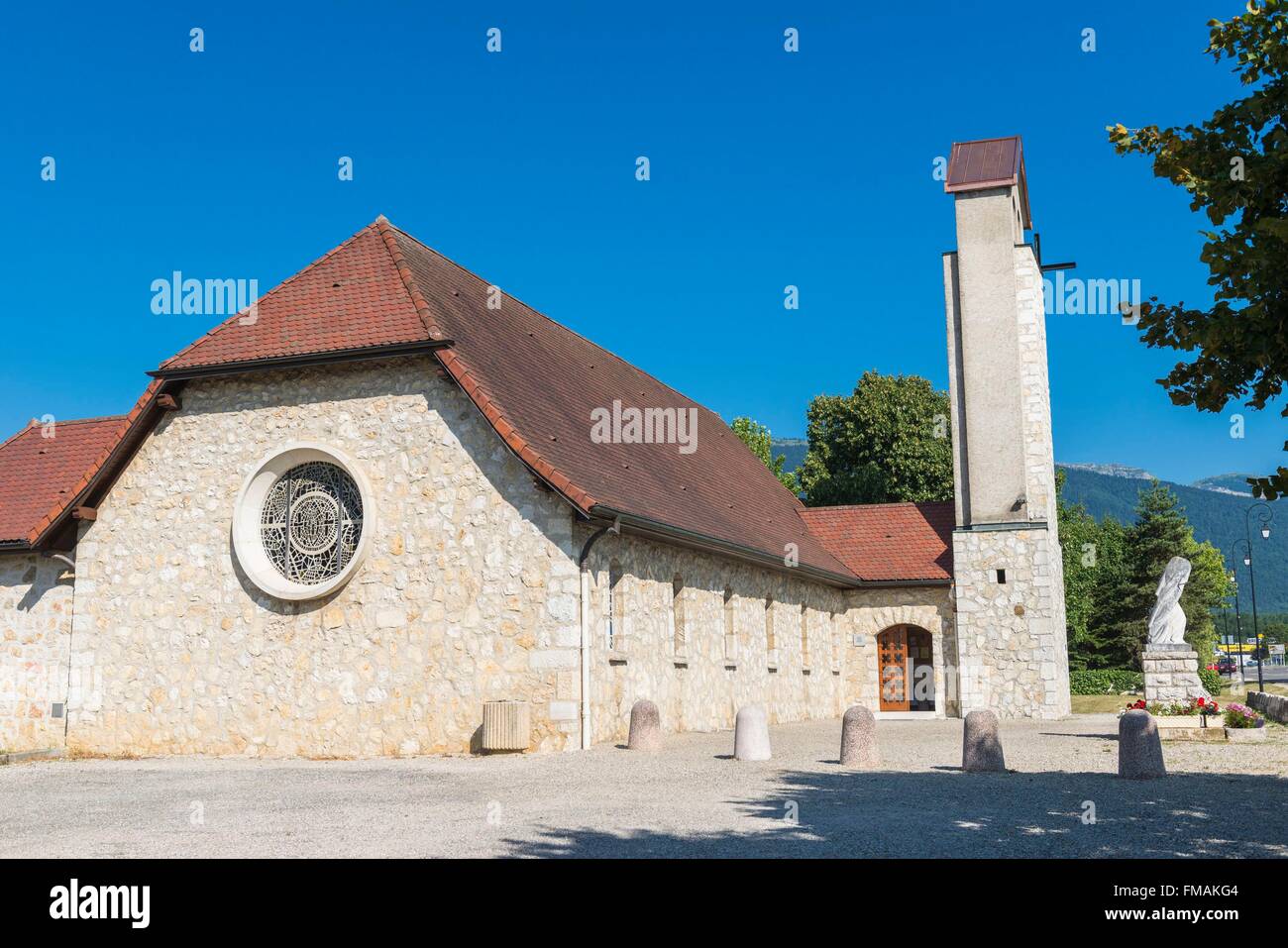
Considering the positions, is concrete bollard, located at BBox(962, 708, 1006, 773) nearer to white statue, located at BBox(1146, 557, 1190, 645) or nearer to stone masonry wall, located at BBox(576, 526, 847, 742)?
stone masonry wall, located at BBox(576, 526, 847, 742)

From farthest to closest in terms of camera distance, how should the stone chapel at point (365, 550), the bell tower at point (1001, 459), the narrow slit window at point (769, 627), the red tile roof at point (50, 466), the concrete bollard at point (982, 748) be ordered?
the bell tower at point (1001, 459)
the narrow slit window at point (769, 627)
the red tile roof at point (50, 466)
the stone chapel at point (365, 550)
the concrete bollard at point (982, 748)

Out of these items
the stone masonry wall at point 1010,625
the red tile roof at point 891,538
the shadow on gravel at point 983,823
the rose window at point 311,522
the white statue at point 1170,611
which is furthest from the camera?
the red tile roof at point 891,538

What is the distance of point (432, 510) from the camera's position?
1670cm

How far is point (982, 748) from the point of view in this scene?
1364cm

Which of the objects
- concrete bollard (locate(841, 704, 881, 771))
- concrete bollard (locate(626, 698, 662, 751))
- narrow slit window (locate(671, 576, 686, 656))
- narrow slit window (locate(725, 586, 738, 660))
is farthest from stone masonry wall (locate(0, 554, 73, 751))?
concrete bollard (locate(841, 704, 881, 771))

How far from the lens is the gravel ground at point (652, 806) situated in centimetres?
832

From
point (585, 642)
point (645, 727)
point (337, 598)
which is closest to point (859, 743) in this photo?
point (645, 727)

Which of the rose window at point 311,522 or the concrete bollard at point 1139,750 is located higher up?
the rose window at point 311,522

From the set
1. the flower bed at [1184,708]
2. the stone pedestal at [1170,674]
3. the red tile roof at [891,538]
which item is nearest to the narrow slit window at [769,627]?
the red tile roof at [891,538]

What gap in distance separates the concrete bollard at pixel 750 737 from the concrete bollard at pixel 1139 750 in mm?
4320

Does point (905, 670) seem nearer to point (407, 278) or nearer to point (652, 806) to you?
point (407, 278)

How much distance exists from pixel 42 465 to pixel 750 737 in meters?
15.1

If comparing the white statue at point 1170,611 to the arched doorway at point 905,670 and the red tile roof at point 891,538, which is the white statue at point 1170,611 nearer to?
the red tile roof at point 891,538

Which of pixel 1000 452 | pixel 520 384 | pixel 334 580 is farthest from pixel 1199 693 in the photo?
pixel 334 580
